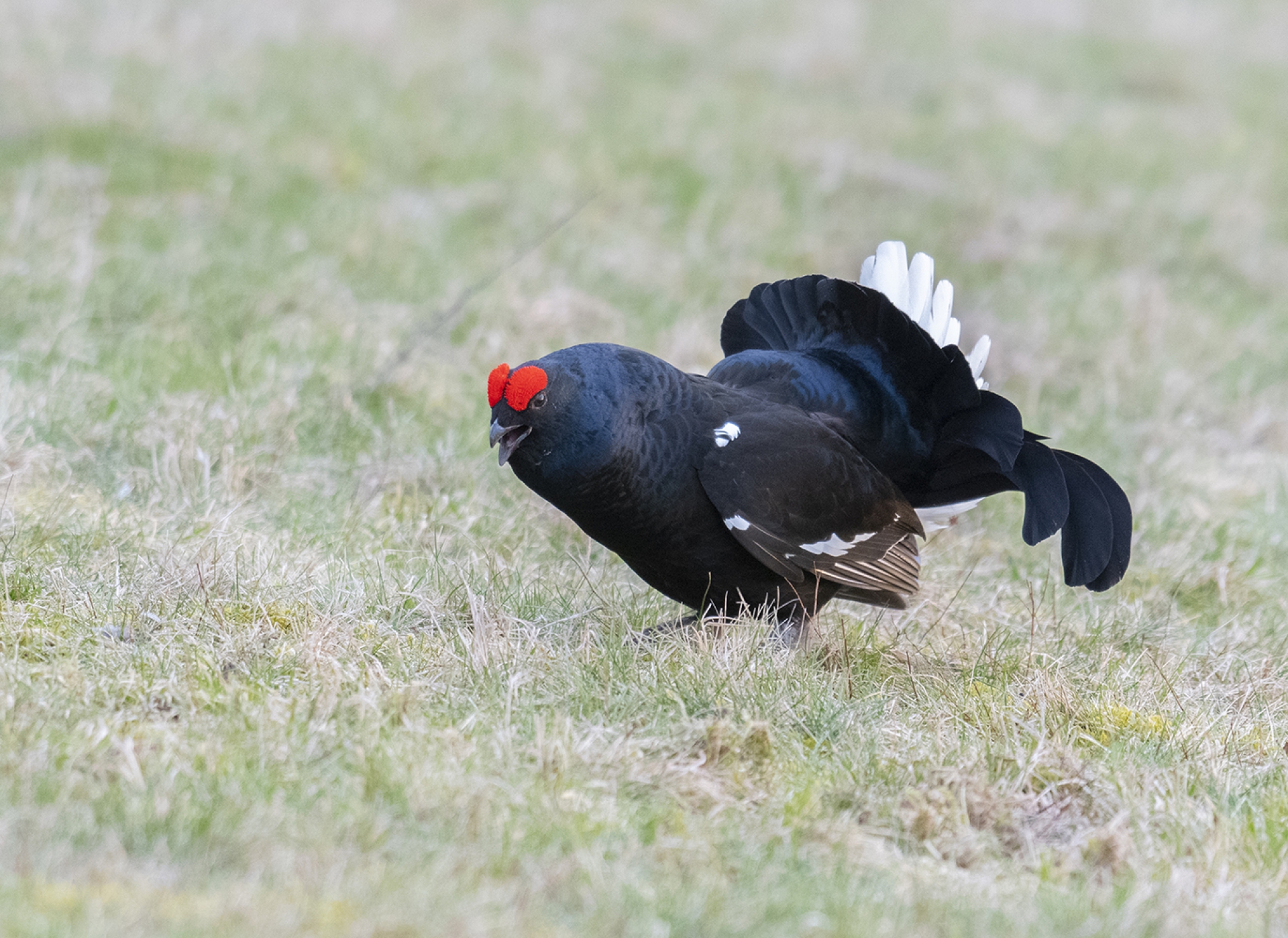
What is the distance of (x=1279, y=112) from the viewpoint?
43.7 feet

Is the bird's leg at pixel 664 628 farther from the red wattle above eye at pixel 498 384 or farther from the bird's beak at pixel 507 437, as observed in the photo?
the red wattle above eye at pixel 498 384

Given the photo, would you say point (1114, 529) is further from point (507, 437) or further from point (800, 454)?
point (507, 437)

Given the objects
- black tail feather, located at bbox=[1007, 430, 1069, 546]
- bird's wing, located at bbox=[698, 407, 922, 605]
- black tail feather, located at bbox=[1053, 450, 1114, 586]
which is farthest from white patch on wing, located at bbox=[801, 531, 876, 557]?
black tail feather, located at bbox=[1053, 450, 1114, 586]

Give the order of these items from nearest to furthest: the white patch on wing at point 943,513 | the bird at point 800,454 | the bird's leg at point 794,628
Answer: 1. the bird at point 800,454
2. the bird's leg at point 794,628
3. the white patch on wing at point 943,513

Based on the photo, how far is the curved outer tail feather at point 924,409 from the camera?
4152 mm

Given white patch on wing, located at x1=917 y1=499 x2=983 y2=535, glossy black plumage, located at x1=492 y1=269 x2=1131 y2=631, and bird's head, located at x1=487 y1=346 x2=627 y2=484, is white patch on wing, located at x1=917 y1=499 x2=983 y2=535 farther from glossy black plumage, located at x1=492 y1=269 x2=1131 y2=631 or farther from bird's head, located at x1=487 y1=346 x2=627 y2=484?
bird's head, located at x1=487 y1=346 x2=627 y2=484

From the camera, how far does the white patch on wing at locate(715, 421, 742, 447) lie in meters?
3.86

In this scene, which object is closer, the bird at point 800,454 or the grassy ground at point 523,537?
the grassy ground at point 523,537

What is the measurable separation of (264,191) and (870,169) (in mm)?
4595

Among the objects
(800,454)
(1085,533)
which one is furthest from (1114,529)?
(800,454)

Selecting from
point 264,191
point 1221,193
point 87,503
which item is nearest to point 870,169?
point 1221,193

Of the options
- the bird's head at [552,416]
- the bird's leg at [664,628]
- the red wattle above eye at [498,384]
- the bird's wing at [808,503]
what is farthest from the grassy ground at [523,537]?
the red wattle above eye at [498,384]

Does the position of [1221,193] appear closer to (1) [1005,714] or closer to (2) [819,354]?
(2) [819,354]

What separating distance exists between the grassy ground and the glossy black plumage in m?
0.26
